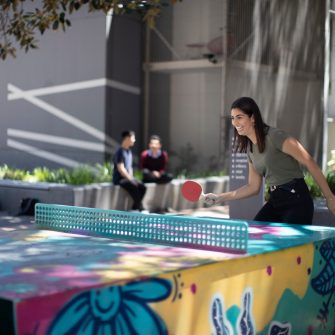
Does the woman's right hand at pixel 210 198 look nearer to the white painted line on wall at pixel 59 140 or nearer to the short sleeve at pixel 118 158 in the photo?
the short sleeve at pixel 118 158

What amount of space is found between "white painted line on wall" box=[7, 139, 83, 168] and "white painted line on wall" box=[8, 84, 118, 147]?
841 millimetres

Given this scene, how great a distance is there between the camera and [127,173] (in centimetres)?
1183

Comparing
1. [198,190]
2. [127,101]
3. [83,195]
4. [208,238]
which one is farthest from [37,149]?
[208,238]

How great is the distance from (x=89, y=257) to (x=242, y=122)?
72.9 inches

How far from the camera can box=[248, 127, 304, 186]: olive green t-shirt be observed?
189 inches

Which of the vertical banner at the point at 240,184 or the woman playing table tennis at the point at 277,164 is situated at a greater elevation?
the woman playing table tennis at the point at 277,164

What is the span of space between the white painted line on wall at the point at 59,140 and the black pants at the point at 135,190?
4.32 metres

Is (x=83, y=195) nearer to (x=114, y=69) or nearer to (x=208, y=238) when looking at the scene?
(x=114, y=69)

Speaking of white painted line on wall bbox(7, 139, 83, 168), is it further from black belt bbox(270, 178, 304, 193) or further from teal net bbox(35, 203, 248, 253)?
teal net bbox(35, 203, 248, 253)

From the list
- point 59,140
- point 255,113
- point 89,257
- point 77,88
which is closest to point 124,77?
point 77,88

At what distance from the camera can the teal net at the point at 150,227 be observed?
3.62 metres

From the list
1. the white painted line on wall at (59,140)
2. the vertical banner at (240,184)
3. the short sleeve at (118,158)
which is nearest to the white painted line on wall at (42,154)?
the white painted line on wall at (59,140)

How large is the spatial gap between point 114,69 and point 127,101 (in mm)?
842

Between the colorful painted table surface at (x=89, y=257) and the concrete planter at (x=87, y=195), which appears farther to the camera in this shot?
the concrete planter at (x=87, y=195)
